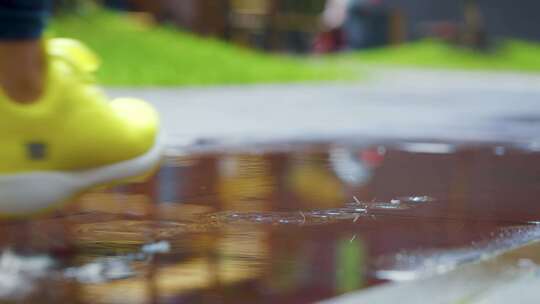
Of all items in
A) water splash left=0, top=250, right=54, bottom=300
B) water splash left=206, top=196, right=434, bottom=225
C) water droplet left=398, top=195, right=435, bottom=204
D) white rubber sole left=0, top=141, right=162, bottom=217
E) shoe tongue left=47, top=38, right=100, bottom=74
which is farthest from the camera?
water droplet left=398, top=195, right=435, bottom=204

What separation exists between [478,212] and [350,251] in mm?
767

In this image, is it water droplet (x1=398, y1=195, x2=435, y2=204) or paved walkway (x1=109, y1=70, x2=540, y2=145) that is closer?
water droplet (x1=398, y1=195, x2=435, y2=204)

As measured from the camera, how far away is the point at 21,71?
99.0 inches

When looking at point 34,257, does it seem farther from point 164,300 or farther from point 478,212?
point 478,212

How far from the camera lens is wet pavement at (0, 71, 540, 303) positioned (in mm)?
2246

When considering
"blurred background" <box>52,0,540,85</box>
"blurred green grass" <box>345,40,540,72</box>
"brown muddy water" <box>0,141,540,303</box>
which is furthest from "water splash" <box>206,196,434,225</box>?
"blurred green grass" <box>345,40,540,72</box>

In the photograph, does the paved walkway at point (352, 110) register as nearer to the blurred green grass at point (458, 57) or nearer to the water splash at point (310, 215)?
the water splash at point (310, 215)

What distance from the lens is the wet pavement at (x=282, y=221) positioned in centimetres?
225

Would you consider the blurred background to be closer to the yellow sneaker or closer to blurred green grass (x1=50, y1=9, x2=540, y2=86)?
blurred green grass (x1=50, y1=9, x2=540, y2=86)

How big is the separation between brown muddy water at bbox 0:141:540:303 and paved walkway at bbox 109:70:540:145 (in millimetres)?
1948

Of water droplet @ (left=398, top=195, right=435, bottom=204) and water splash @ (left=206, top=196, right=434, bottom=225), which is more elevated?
water droplet @ (left=398, top=195, right=435, bottom=204)

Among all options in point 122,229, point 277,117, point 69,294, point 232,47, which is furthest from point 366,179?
point 232,47

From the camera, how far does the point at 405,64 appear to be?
19.6 m

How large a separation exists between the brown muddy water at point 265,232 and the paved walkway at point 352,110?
6.39 feet
